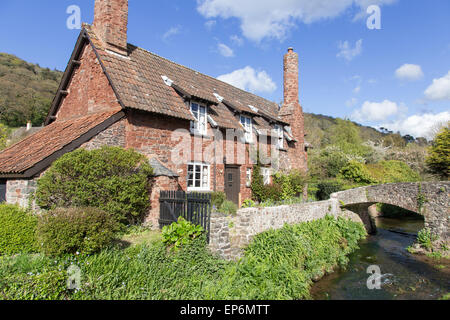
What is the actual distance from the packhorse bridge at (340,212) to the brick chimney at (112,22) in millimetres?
9746

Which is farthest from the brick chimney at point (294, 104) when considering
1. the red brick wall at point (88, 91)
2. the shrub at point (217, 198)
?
the red brick wall at point (88, 91)

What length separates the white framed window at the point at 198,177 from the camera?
14.4 metres

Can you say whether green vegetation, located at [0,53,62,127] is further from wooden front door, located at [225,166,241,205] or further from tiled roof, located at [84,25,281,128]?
wooden front door, located at [225,166,241,205]

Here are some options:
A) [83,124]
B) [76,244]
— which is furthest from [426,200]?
[83,124]

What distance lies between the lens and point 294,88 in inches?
898

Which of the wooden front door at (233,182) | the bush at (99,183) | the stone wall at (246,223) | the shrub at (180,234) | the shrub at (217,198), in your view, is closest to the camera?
the shrub at (180,234)

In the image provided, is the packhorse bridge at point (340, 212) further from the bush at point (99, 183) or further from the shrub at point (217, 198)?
the bush at point (99, 183)

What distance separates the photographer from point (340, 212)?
55.7 ft

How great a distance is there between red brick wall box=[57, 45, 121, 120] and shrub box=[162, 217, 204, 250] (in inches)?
235

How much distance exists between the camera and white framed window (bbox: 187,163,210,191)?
14445mm

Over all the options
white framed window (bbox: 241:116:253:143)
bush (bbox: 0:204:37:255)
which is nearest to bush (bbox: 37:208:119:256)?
bush (bbox: 0:204:37:255)

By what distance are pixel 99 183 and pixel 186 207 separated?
297 cm

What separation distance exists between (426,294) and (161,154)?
11.0m

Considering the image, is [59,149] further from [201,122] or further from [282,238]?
[282,238]
